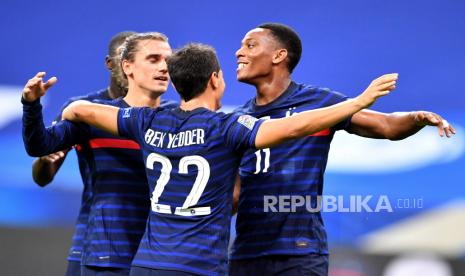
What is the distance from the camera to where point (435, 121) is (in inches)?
134

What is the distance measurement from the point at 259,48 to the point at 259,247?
1070 millimetres

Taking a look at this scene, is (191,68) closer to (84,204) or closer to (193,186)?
(193,186)

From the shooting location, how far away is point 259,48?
13.6 ft

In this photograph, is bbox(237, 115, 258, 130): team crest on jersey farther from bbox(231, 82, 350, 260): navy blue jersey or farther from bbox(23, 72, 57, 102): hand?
bbox(23, 72, 57, 102): hand

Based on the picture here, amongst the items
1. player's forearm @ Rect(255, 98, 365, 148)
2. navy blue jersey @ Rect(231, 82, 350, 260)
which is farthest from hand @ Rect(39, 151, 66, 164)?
player's forearm @ Rect(255, 98, 365, 148)

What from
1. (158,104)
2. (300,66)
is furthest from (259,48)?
(300,66)

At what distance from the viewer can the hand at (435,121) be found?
337 centimetres

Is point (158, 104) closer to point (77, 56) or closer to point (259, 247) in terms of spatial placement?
point (259, 247)

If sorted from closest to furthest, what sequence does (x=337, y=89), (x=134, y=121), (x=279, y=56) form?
1. (x=134, y=121)
2. (x=279, y=56)
3. (x=337, y=89)

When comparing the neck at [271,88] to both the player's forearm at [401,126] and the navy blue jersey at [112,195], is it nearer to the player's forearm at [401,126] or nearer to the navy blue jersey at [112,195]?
the player's forearm at [401,126]

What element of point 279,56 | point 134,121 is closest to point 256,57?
point 279,56

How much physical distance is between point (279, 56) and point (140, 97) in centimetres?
78

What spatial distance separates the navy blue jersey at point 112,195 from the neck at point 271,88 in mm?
709

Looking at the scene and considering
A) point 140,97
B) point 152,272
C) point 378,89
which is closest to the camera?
point 378,89
